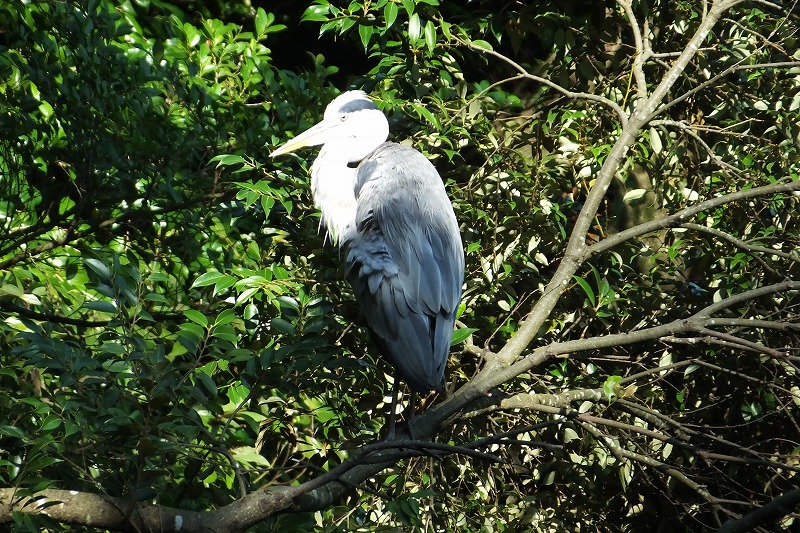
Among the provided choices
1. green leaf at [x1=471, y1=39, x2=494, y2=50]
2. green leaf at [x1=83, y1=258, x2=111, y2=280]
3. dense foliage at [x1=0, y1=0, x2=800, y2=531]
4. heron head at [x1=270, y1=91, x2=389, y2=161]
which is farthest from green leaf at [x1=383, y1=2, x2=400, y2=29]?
green leaf at [x1=83, y1=258, x2=111, y2=280]

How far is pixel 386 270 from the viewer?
114 inches

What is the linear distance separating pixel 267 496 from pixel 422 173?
149cm

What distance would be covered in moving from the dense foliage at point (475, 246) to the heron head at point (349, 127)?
112 mm

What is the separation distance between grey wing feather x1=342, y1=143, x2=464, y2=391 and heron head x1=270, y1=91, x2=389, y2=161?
265 millimetres

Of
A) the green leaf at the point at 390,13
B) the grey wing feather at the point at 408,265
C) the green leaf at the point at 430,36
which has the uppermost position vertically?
the green leaf at the point at 390,13

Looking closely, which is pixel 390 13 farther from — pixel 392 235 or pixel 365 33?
pixel 392 235

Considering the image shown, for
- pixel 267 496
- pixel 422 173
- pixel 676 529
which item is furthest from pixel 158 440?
pixel 676 529

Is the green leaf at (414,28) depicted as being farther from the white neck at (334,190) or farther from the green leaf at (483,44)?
the white neck at (334,190)

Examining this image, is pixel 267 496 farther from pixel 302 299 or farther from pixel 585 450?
pixel 585 450

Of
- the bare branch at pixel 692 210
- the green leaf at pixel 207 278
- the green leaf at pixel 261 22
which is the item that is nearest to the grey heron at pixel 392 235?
the green leaf at pixel 207 278

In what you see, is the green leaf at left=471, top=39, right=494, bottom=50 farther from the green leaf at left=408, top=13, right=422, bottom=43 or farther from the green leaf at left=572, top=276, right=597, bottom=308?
the green leaf at left=572, top=276, right=597, bottom=308

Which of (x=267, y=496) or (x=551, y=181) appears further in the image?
(x=551, y=181)

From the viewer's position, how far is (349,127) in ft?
11.3

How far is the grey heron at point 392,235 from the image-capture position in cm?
284
